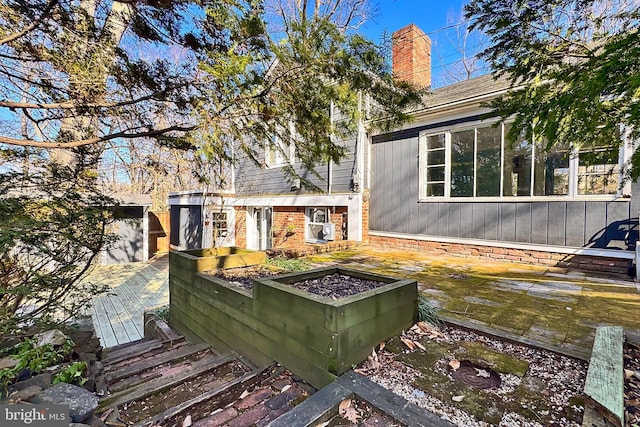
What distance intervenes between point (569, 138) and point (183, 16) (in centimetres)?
362

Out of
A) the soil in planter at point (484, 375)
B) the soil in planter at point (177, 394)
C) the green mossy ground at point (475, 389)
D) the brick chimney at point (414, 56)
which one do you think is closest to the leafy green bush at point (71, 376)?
the soil in planter at point (177, 394)

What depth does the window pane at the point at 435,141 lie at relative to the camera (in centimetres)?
645

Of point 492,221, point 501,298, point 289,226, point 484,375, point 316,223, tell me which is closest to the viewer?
point 484,375

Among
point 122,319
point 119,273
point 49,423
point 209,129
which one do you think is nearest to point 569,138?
point 209,129

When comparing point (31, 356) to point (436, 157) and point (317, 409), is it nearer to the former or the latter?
point (317, 409)

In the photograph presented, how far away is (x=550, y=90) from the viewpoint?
7.34ft

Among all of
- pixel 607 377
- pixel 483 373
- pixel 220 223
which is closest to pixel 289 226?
pixel 220 223

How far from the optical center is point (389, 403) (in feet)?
5.09

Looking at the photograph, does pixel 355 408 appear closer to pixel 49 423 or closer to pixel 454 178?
pixel 49 423

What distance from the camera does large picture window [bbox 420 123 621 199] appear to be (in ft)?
15.8

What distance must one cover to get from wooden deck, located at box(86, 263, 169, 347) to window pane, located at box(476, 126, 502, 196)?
6.25 meters

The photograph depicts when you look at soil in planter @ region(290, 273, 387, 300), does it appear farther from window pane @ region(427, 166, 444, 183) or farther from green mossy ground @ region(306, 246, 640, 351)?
window pane @ region(427, 166, 444, 183)

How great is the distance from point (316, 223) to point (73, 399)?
23.7 feet

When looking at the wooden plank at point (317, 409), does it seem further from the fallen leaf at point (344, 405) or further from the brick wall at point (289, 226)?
the brick wall at point (289, 226)
